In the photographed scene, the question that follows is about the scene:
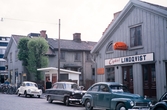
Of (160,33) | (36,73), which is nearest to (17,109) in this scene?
(160,33)

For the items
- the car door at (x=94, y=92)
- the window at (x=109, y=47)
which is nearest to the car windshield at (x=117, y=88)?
the car door at (x=94, y=92)

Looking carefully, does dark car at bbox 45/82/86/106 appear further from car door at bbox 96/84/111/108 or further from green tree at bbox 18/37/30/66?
green tree at bbox 18/37/30/66

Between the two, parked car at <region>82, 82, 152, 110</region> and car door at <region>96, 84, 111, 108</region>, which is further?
car door at <region>96, 84, 111, 108</region>

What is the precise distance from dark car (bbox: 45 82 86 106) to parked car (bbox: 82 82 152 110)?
285cm

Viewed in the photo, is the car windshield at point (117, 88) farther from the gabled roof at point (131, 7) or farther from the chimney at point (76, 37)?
the chimney at point (76, 37)

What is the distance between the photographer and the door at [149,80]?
58.9 ft

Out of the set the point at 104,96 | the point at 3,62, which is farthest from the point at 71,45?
the point at 3,62

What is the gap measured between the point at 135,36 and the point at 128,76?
117 inches

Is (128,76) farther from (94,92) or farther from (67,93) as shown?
(94,92)

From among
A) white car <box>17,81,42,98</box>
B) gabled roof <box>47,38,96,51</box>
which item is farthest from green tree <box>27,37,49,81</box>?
white car <box>17,81,42,98</box>

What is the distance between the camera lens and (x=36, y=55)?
35000 mm

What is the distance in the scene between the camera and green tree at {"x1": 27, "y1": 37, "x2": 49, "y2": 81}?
1368 inches

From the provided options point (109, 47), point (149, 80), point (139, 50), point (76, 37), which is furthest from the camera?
point (76, 37)

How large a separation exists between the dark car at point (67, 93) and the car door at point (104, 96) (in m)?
4.23
